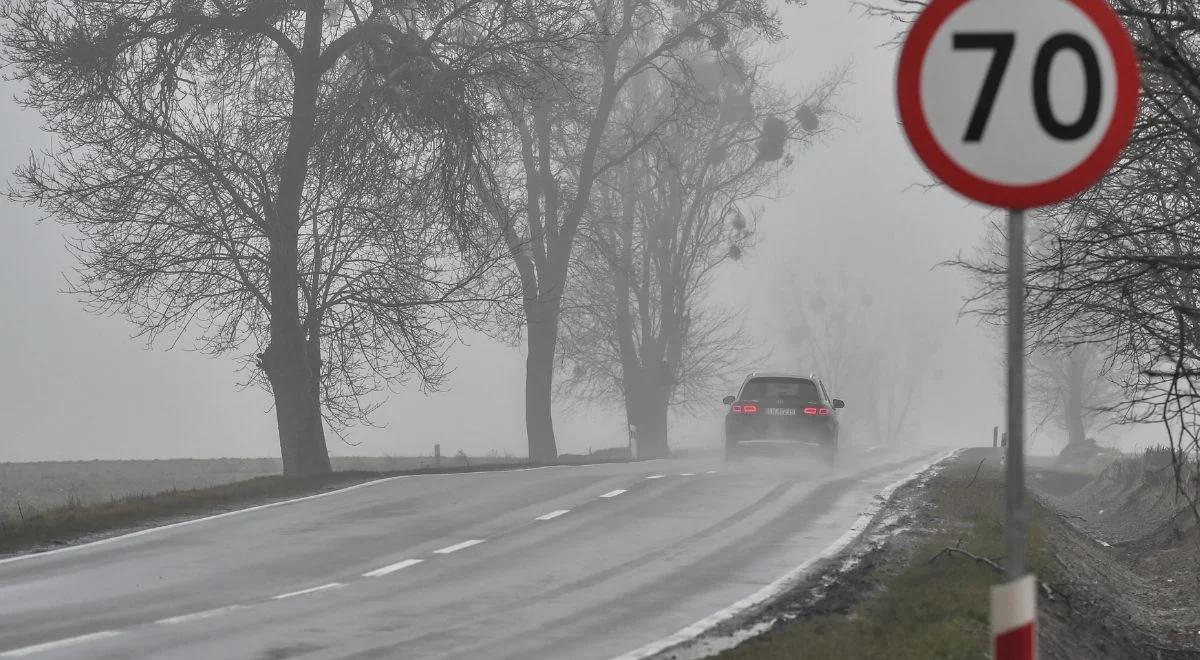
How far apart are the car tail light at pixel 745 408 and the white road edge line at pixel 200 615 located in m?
17.1

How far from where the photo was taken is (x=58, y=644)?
841 cm

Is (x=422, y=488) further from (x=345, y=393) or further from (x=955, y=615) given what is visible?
(x=955, y=615)

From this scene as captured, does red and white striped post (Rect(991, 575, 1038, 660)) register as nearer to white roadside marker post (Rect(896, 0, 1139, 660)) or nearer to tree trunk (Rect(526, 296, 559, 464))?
white roadside marker post (Rect(896, 0, 1139, 660))

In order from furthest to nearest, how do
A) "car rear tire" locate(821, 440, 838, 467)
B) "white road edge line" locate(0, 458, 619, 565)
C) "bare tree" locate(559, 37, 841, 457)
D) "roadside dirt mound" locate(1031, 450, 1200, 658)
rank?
"bare tree" locate(559, 37, 841, 457) → "car rear tire" locate(821, 440, 838, 467) → "white road edge line" locate(0, 458, 619, 565) → "roadside dirt mound" locate(1031, 450, 1200, 658)

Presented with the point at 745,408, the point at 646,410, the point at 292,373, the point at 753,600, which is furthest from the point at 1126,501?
the point at 646,410

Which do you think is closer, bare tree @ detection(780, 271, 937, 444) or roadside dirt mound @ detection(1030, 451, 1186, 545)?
roadside dirt mound @ detection(1030, 451, 1186, 545)

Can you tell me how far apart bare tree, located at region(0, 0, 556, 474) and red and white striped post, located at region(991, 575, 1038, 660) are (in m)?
18.4

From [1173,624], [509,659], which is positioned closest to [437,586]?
[509,659]

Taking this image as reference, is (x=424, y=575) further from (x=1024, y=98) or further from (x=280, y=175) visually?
(x=280, y=175)

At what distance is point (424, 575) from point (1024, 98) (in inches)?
327

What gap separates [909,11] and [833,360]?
281 feet

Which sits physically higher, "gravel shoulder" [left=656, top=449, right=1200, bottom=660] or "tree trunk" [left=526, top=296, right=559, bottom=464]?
"tree trunk" [left=526, top=296, right=559, bottom=464]

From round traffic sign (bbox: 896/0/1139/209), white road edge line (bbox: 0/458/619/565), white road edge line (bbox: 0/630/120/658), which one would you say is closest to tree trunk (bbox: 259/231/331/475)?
white road edge line (bbox: 0/458/619/565)

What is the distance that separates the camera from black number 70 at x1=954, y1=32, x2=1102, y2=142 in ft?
14.3
